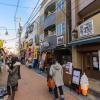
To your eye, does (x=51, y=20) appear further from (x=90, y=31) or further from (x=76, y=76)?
(x=76, y=76)

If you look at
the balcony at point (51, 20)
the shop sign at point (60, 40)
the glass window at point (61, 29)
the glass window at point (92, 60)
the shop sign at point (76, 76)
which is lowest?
the shop sign at point (76, 76)

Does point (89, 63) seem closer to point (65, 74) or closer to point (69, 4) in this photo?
point (65, 74)

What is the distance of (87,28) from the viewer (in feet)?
69.4

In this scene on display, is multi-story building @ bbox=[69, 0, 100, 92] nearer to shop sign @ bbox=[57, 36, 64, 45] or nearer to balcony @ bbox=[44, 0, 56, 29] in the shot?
shop sign @ bbox=[57, 36, 64, 45]

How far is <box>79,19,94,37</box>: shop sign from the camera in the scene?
2037cm

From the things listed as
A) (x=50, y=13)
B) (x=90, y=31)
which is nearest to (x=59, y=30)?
(x=50, y=13)

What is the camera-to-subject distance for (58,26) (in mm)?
30484

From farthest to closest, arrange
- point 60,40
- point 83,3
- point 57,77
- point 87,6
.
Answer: point 60,40, point 83,3, point 87,6, point 57,77

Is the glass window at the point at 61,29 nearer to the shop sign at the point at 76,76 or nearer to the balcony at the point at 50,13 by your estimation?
the balcony at the point at 50,13

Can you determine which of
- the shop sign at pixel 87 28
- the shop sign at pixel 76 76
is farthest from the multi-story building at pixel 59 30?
the shop sign at pixel 76 76

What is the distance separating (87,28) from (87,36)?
687 mm

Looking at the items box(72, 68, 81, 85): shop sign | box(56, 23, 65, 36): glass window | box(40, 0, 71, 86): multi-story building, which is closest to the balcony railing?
box(40, 0, 71, 86): multi-story building

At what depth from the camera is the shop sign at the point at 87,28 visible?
20.4 m

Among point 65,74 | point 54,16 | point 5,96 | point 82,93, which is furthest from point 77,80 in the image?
point 54,16
